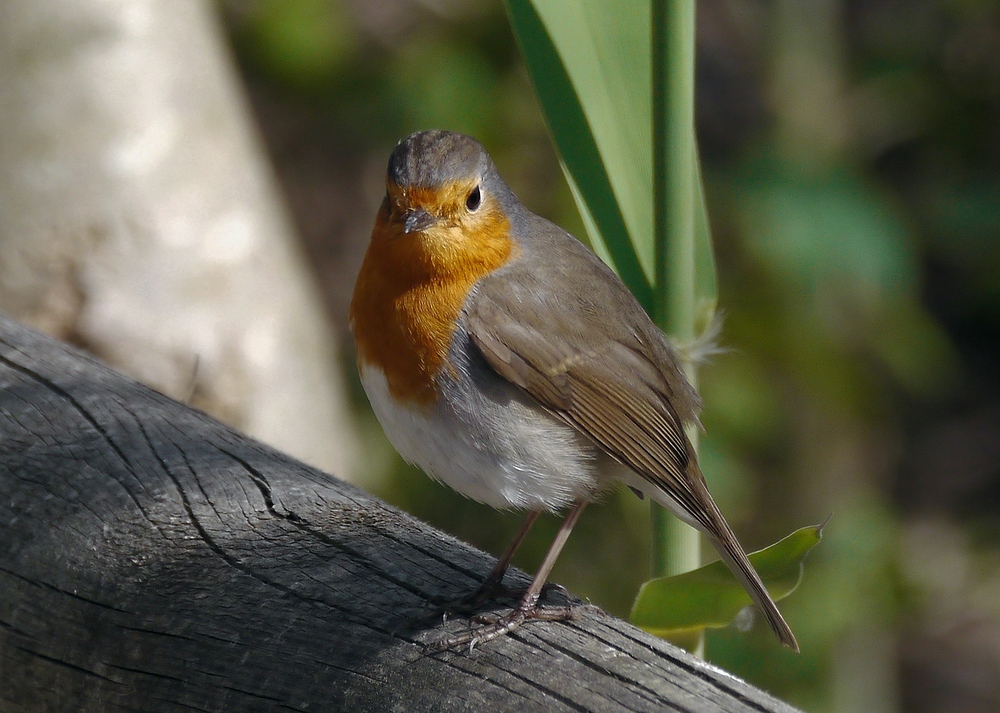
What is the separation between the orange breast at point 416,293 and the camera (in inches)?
68.7

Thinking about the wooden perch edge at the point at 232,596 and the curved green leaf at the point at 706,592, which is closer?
the wooden perch edge at the point at 232,596

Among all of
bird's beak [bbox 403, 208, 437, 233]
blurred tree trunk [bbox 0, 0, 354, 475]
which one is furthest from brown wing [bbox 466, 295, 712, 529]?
blurred tree trunk [bbox 0, 0, 354, 475]

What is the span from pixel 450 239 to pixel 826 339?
2.02 meters

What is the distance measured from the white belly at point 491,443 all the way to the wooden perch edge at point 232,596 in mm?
142

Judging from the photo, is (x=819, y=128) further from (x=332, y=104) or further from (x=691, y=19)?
(x=691, y=19)

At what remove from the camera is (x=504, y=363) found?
1.75 m

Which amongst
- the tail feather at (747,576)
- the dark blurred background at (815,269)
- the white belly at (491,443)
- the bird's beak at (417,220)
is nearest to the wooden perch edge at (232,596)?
the white belly at (491,443)

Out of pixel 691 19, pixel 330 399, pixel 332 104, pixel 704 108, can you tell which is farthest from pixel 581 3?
pixel 704 108

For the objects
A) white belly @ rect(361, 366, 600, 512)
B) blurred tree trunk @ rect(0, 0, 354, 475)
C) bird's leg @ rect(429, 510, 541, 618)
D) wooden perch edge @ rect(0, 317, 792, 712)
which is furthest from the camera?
blurred tree trunk @ rect(0, 0, 354, 475)

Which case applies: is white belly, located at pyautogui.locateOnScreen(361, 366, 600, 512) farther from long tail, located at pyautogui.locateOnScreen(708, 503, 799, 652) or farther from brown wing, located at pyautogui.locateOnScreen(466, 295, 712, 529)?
long tail, located at pyautogui.locateOnScreen(708, 503, 799, 652)

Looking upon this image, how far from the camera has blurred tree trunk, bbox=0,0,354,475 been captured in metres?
2.87

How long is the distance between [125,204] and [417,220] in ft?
4.68

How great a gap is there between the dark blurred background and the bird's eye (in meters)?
1.59

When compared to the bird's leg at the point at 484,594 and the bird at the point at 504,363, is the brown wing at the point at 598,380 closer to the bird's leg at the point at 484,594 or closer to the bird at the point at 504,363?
the bird at the point at 504,363
